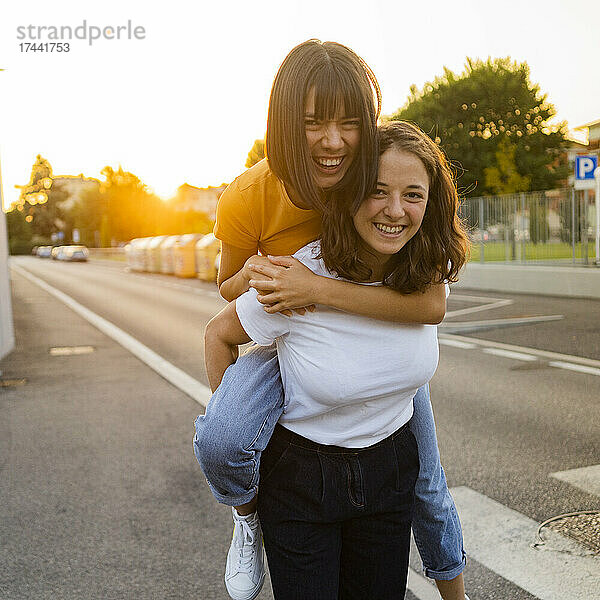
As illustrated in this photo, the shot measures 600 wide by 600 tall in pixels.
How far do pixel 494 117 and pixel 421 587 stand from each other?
4056 centimetres

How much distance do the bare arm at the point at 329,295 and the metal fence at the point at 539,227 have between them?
1393 centimetres

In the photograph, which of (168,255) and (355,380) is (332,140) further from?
(168,255)

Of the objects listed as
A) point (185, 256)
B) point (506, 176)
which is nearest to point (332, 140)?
point (185, 256)

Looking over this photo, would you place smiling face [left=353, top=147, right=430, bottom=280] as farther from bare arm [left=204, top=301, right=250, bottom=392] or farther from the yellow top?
bare arm [left=204, top=301, right=250, bottom=392]

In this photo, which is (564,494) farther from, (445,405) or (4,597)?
(4,597)

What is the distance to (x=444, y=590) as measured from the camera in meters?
2.23

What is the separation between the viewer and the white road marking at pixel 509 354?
328 inches

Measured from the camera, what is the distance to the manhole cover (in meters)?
3.40

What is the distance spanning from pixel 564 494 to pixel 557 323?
25.2 ft

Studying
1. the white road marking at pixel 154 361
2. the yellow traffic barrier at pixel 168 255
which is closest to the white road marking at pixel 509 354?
the white road marking at pixel 154 361

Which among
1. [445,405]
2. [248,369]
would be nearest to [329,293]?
[248,369]

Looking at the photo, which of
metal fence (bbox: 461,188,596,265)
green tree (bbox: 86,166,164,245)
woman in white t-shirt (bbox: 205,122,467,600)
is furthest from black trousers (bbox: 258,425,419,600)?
green tree (bbox: 86,166,164,245)

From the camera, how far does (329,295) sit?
1.69 metres

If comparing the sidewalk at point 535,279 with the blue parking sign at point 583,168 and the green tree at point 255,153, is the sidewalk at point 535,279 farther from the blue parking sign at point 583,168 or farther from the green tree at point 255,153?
the green tree at point 255,153
